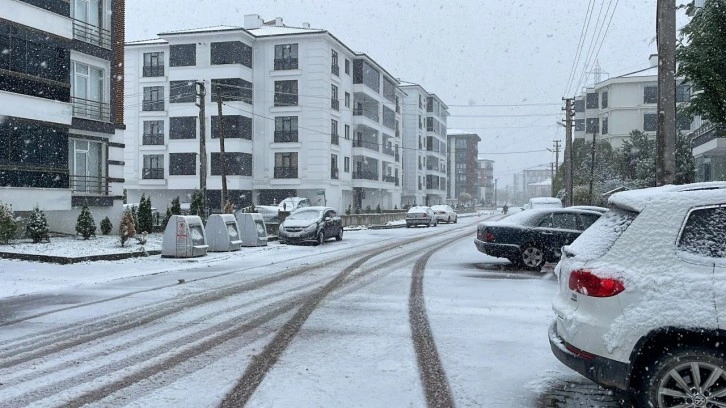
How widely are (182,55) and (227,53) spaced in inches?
163

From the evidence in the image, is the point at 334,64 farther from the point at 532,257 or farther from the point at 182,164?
the point at 532,257

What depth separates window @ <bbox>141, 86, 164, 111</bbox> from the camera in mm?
50719

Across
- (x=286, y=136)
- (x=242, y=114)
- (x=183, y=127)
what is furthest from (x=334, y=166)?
(x=183, y=127)

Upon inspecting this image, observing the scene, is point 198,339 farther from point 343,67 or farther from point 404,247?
point 343,67

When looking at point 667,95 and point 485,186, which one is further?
point 485,186

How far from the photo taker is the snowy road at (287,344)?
5102 millimetres

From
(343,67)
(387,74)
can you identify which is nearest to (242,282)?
(343,67)

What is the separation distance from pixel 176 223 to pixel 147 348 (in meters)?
11.1

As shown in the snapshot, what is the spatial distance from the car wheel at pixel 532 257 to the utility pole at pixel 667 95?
4.17 meters

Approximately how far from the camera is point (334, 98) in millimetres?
51062

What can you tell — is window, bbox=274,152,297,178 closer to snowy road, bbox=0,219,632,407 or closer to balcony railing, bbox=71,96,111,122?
balcony railing, bbox=71,96,111,122

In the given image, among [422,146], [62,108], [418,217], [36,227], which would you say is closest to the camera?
[36,227]

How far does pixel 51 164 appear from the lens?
2169cm

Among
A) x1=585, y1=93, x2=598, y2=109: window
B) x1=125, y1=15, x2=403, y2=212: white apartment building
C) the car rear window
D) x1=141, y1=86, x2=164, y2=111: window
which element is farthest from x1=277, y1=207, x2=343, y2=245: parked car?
x1=585, y1=93, x2=598, y2=109: window
